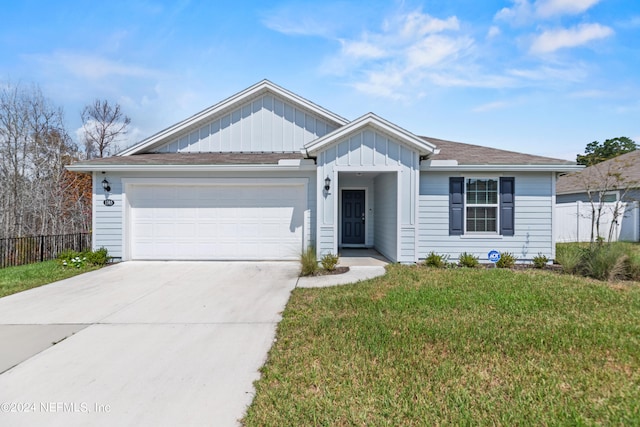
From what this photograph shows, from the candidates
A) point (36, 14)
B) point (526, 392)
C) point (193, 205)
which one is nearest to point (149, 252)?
point (193, 205)

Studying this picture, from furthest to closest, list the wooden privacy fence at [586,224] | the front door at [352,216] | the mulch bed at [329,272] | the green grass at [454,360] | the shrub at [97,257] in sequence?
the wooden privacy fence at [586,224] < the front door at [352,216] < the shrub at [97,257] < the mulch bed at [329,272] < the green grass at [454,360]

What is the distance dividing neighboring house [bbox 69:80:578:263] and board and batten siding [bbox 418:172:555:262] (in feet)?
0.09

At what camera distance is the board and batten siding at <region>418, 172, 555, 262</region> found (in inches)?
329

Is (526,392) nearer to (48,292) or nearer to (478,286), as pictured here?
(478,286)

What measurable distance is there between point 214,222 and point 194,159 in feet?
6.58

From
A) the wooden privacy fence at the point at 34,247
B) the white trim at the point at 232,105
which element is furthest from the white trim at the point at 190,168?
the wooden privacy fence at the point at 34,247

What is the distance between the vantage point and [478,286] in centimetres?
582

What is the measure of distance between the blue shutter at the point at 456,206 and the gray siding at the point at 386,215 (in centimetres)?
157

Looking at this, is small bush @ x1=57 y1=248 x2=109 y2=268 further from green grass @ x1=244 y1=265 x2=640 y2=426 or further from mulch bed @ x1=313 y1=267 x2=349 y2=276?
green grass @ x1=244 y1=265 x2=640 y2=426

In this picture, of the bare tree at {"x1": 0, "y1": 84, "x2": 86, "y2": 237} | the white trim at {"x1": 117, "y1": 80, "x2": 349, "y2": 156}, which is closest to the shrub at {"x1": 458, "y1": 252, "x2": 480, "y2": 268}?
the white trim at {"x1": 117, "y1": 80, "x2": 349, "y2": 156}

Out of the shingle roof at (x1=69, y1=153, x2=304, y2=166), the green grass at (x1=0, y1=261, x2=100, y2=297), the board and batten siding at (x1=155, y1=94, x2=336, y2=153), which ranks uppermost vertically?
the board and batten siding at (x1=155, y1=94, x2=336, y2=153)

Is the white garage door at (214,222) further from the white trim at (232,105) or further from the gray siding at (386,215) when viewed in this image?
the gray siding at (386,215)

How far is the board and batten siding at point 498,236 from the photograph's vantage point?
27.4 feet

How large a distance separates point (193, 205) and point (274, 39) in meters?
5.80
